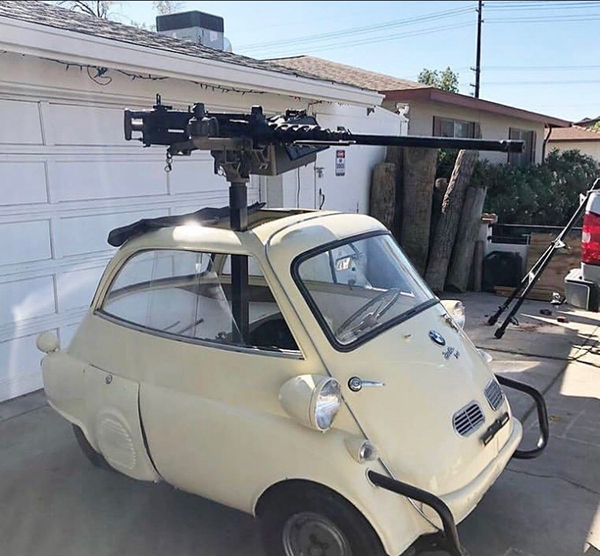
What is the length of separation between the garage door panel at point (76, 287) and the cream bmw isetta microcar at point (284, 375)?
1952 millimetres

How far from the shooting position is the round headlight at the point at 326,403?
248 centimetres

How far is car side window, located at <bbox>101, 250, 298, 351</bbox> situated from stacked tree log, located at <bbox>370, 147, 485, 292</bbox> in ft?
21.0

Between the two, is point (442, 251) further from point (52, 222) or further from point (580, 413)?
point (52, 222)

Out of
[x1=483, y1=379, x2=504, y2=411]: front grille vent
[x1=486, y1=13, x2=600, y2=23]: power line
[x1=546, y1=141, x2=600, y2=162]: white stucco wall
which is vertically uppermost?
[x1=486, y1=13, x2=600, y2=23]: power line

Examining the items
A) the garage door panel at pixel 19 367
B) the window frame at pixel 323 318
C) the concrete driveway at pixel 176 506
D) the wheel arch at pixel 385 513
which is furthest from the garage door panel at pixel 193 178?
the wheel arch at pixel 385 513

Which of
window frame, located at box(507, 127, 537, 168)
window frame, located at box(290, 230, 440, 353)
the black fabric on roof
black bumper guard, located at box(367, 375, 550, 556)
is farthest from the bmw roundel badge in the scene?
window frame, located at box(507, 127, 537, 168)

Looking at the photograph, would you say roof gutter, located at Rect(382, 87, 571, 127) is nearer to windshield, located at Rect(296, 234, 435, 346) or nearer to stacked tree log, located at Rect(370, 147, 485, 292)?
stacked tree log, located at Rect(370, 147, 485, 292)

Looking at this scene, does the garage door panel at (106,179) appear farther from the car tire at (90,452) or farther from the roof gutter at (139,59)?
the car tire at (90,452)

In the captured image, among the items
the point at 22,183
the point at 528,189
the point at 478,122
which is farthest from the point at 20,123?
the point at 478,122

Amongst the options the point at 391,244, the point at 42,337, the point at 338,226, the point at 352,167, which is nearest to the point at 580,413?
the point at 391,244

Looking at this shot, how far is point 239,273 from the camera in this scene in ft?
10.1

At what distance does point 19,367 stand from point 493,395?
4.00 metres

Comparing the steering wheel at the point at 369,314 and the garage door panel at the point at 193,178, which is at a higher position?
the garage door panel at the point at 193,178

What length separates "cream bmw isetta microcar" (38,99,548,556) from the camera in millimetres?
2543
